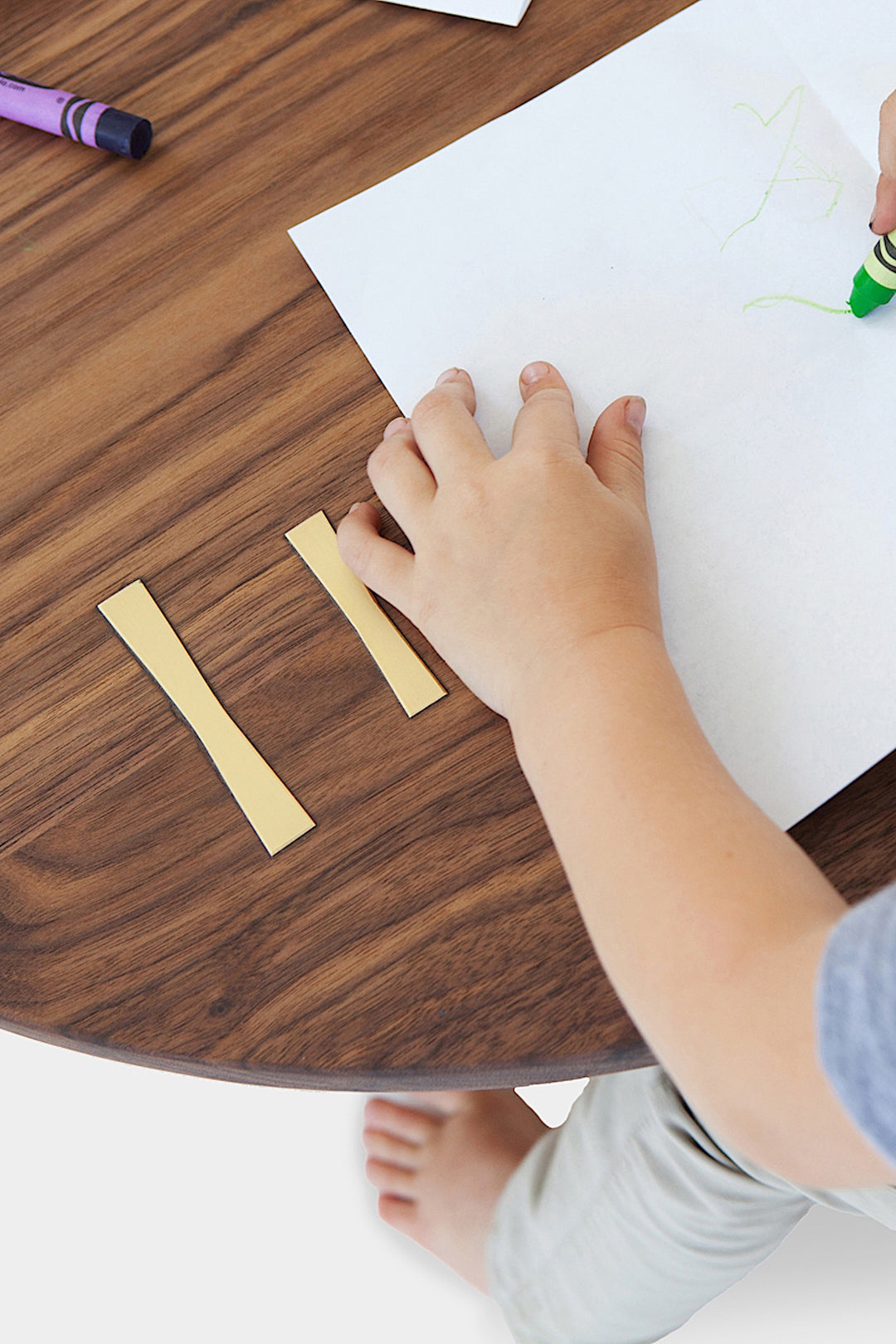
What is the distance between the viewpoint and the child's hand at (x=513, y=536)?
408mm

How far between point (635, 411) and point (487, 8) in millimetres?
259

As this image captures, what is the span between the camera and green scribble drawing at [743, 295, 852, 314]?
474mm

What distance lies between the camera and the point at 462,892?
40 centimetres

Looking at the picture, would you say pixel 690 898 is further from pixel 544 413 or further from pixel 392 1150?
pixel 392 1150

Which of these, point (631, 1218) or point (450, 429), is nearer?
point (450, 429)

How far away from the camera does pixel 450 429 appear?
17.8 inches

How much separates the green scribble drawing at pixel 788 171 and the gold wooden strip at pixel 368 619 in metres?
0.24

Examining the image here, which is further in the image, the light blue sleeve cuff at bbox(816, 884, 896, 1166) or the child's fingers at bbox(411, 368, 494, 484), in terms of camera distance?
the child's fingers at bbox(411, 368, 494, 484)

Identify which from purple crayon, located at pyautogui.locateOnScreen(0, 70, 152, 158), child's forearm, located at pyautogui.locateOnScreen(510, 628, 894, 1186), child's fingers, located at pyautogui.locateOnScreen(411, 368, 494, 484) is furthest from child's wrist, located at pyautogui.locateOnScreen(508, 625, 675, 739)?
purple crayon, located at pyautogui.locateOnScreen(0, 70, 152, 158)

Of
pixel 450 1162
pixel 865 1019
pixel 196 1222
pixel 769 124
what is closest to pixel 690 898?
pixel 865 1019

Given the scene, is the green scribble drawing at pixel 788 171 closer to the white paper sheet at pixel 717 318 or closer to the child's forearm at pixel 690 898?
the white paper sheet at pixel 717 318

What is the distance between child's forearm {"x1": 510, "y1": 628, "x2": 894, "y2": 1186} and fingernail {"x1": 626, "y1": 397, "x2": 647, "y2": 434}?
11cm

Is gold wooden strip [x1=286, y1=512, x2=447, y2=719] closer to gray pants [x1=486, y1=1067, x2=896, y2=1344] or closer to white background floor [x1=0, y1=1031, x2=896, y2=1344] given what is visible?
gray pants [x1=486, y1=1067, x2=896, y2=1344]

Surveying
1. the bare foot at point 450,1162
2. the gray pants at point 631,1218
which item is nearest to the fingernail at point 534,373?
the gray pants at point 631,1218
